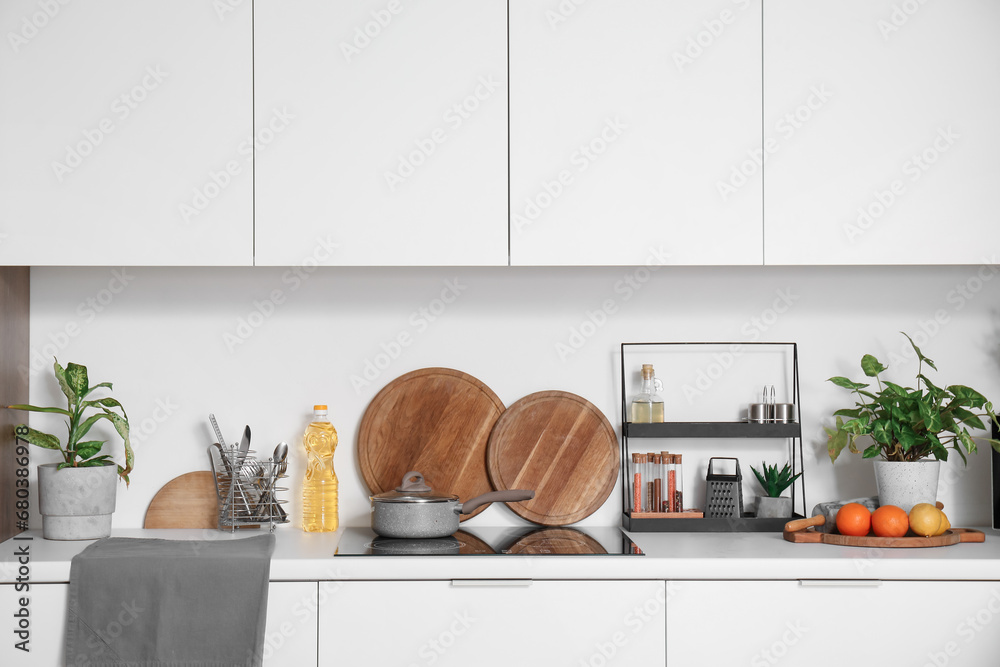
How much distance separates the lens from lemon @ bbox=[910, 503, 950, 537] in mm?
1946

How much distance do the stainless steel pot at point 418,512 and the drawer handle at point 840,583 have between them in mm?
659

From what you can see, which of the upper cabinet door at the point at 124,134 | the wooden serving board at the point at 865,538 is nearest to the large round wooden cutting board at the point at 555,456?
the wooden serving board at the point at 865,538

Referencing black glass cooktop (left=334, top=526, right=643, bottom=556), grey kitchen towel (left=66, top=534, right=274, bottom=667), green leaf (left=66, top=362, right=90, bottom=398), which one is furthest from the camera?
green leaf (left=66, top=362, right=90, bottom=398)

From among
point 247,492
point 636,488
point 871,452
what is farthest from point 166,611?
point 871,452

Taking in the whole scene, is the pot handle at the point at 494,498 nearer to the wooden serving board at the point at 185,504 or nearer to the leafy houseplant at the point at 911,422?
the wooden serving board at the point at 185,504

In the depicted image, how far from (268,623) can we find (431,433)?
681 millimetres

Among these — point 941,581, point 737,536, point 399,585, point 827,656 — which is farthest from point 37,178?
point 941,581

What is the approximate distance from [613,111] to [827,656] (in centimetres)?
132

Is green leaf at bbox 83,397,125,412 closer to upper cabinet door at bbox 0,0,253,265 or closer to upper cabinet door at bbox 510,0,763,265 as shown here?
upper cabinet door at bbox 0,0,253,265

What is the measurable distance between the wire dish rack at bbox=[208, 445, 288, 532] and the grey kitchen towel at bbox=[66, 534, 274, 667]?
340 mm

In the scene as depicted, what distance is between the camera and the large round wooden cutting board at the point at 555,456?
2279 millimetres

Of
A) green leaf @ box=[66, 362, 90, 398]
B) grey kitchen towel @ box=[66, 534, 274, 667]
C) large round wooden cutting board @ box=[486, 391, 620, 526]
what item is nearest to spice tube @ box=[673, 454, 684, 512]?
large round wooden cutting board @ box=[486, 391, 620, 526]

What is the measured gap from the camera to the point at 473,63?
78.9 inches

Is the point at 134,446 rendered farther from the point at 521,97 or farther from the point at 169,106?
the point at 521,97
